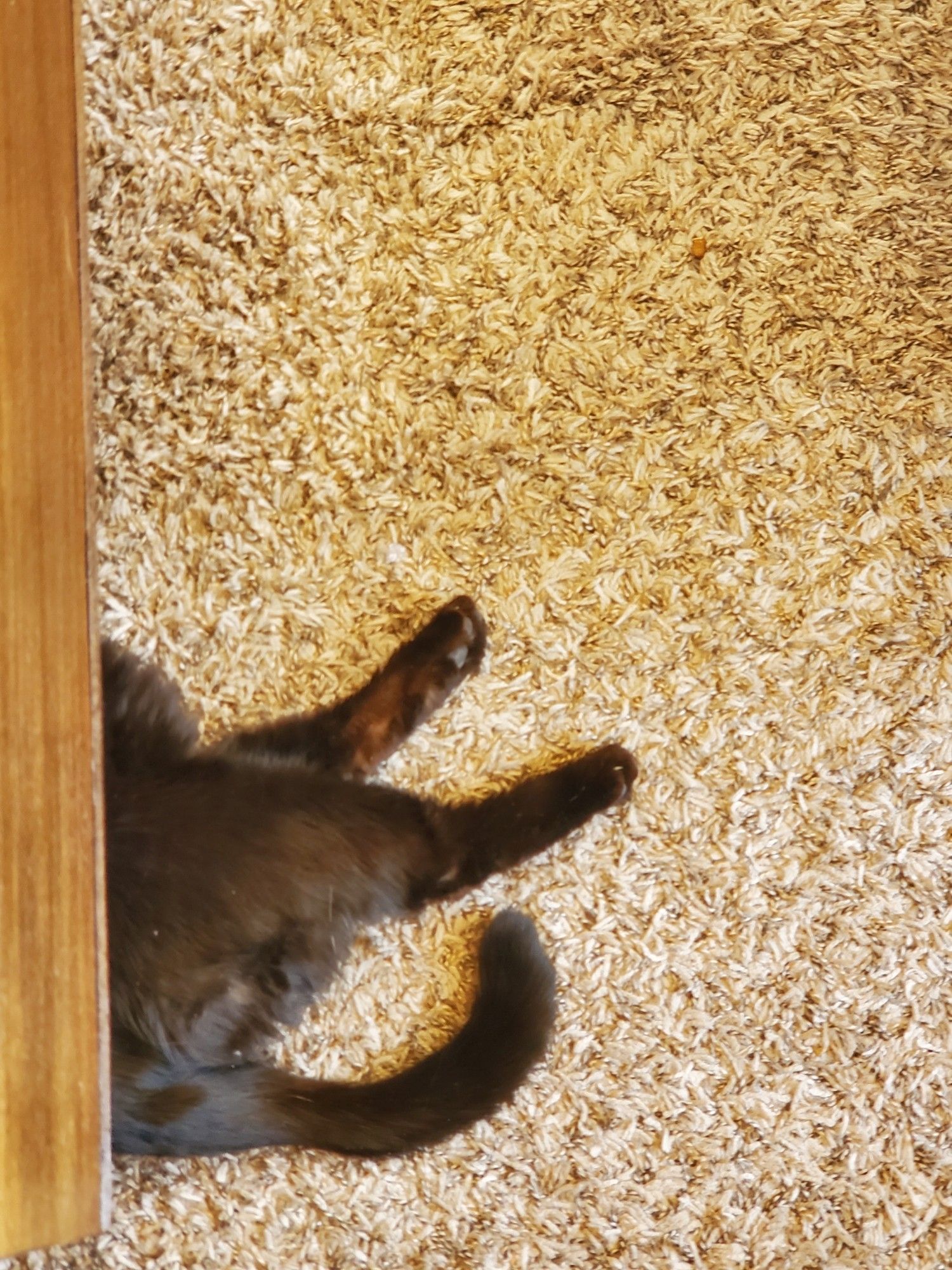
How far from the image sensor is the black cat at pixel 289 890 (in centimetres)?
93

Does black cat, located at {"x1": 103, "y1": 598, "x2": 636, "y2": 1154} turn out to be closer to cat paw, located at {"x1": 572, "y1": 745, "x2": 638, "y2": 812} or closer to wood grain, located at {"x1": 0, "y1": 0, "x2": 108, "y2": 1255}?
cat paw, located at {"x1": 572, "y1": 745, "x2": 638, "y2": 812}

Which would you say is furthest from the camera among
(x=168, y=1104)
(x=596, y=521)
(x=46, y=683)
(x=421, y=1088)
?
(x=596, y=521)

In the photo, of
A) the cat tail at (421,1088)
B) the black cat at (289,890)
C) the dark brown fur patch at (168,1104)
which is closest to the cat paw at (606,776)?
the black cat at (289,890)

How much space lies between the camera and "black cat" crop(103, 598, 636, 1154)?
93cm

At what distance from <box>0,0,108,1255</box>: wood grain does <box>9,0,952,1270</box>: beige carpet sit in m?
0.44

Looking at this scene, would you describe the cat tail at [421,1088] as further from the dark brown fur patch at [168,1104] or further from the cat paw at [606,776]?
the cat paw at [606,776]

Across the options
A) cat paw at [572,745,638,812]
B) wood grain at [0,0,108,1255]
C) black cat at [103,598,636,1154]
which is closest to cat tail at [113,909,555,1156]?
black cat at [103,598,636,1154]

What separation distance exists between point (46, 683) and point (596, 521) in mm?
657

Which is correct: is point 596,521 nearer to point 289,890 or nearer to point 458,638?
point 458,638

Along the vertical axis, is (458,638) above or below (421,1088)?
above

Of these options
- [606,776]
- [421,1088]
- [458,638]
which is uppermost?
[458,638]

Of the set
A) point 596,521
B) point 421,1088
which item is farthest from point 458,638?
point 421,1088

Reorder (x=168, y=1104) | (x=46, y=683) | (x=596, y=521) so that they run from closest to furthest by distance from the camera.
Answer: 1. (x=46, y=683)
2. (x=168, y=1104)
3. (x=596, y=521)

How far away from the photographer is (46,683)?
28.5 inches
